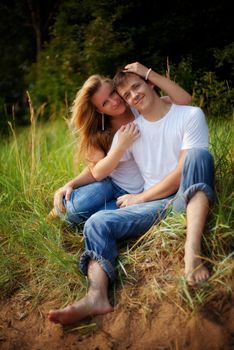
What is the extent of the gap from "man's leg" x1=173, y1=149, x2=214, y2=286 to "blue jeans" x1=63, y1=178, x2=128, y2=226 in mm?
725

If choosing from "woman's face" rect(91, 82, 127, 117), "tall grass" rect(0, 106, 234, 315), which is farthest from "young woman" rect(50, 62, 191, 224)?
"tall grass" rect(0, 106, 234, 315)

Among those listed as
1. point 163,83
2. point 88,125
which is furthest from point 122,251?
point 163,83

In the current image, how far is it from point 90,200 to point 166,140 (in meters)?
0.70

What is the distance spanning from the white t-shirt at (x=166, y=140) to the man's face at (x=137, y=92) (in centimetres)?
15

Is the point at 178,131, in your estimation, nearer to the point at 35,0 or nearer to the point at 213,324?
the point at 213,324

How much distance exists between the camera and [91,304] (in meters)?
2.91

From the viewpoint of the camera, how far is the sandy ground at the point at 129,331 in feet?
8.72

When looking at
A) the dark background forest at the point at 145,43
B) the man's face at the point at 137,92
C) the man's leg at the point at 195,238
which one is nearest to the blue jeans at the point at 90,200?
the man's face at the point at 137,92

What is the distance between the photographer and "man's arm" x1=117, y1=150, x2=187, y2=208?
3.18m

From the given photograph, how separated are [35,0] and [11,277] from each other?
7.05 m

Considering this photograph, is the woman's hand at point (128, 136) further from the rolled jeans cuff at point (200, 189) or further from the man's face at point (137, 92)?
the rolled jeans cuff at point (200, 189)

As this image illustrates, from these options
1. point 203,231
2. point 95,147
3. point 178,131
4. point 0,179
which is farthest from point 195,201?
point 0,179

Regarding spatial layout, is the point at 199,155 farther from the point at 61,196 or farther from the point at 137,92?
the point at 61,196

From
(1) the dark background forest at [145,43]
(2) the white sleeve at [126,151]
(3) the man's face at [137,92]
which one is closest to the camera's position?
(3) the man's face at [137,92]
